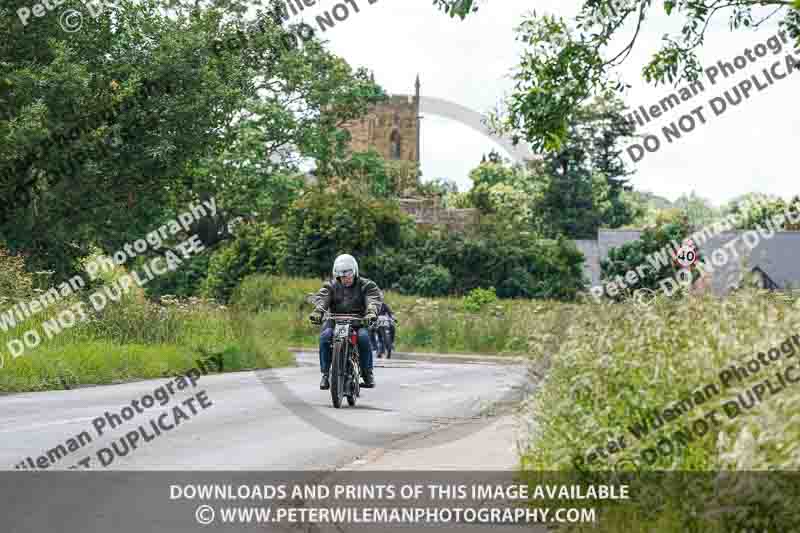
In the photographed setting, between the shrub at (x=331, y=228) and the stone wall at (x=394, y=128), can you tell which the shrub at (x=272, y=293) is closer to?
the shrub at (x=331, y=228)

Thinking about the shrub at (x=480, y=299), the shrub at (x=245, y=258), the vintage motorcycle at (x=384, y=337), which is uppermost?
the shrub at (x=245, y=258)

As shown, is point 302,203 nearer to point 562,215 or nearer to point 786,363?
point 562,215

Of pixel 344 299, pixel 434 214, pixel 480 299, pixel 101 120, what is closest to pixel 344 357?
pixel 344 299

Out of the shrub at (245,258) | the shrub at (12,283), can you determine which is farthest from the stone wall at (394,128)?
the shrub at (12,283)

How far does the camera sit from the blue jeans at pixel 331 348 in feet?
60.3

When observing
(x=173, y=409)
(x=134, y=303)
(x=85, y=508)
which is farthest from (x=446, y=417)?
(x=134, y=303)

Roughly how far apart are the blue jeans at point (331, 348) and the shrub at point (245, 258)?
4343 centimetres

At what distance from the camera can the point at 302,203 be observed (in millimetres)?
61812

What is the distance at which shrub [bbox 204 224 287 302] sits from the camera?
6259 cm

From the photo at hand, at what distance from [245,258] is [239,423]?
47286 millimetres

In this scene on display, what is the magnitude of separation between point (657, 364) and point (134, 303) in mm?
21012

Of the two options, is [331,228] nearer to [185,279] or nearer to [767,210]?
[185,279]

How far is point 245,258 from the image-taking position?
63.9 metres

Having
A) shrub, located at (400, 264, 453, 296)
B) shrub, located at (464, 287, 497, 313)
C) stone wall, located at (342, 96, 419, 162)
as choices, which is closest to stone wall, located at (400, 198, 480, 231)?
shrub, located at (400, 264, 453, 296)
